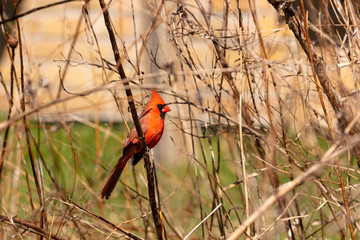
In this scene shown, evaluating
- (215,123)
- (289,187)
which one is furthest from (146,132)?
(289,187)

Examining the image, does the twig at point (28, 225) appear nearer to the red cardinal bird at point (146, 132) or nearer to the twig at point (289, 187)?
the red cardinal bird at point (146, 132)

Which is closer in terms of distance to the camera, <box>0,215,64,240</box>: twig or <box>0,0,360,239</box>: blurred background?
<box>0,215,64,240</box>: twig

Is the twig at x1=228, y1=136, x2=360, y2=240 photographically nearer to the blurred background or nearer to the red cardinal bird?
the blurred background

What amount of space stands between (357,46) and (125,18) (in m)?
2.91

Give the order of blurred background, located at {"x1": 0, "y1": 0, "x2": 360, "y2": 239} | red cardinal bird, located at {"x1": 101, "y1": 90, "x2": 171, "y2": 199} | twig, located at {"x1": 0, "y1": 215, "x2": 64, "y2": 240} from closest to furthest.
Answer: twig, located at {"x1": 0, "y1": 215, "x2": 64, "y2": 240} < blurred background, located at {"x1": 0, "y1": 0, "x2": 360, "y2": 239} < red cardinal bird, located at {"x1": 101, "y1": 90, "x2": 171, "y2": 199}

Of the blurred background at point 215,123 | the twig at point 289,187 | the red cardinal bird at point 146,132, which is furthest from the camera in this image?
the red cardinal bird at point 146,132

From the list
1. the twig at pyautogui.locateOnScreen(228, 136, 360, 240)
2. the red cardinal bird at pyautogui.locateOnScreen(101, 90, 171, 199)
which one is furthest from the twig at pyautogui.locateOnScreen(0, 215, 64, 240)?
the twig at pyautogui.locateOnScreen(228, 136, 360, 240)

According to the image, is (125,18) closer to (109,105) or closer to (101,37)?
(101,37)

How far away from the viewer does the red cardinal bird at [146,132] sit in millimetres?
1543

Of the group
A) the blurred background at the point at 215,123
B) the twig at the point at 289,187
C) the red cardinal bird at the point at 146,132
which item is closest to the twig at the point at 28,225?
the blurred background at the point at 215,123

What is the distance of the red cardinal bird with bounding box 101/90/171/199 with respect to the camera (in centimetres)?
154

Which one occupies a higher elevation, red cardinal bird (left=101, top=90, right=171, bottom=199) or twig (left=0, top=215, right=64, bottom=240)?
red cardinal bird (left=101, top=90, right=171, bottom=199)

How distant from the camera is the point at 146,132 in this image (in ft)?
5.70

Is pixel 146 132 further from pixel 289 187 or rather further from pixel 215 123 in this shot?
pixel 289 187
